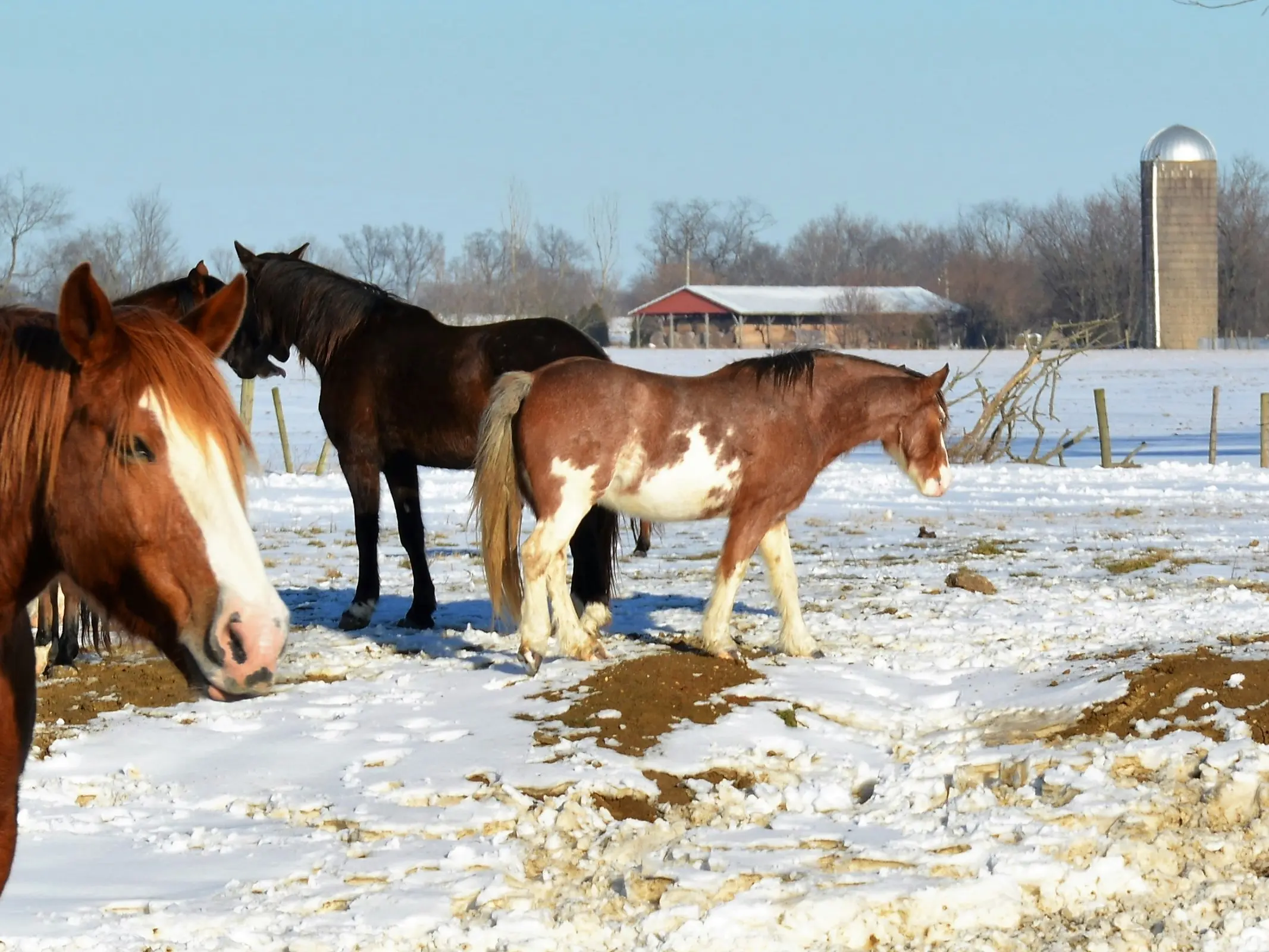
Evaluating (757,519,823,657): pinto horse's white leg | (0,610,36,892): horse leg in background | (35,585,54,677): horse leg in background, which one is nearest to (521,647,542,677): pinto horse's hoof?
(757,519,823,657): pinto horse's white leg

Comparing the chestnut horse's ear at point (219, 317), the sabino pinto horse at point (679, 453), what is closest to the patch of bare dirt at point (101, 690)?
the sabino pinto horse at point (679, 453)

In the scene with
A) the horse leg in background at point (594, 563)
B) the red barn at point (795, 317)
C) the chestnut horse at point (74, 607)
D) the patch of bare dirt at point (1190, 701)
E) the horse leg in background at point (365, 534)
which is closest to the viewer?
the patch of bare dirt at point (1190, 701)

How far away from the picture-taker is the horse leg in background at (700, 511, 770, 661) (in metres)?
7.12

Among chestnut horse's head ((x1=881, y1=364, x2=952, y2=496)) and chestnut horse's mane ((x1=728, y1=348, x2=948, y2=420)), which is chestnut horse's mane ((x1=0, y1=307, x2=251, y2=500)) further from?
chestnut horse's head ((x1=881, y1=364, x2=952, y2=496))

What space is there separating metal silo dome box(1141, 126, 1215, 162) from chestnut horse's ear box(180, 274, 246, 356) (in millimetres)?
62507

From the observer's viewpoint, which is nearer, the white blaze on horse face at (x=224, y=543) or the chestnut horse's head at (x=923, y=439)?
the white blaze on horse face at (x=224, y=543)

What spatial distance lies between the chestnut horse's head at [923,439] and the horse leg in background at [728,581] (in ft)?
2.98

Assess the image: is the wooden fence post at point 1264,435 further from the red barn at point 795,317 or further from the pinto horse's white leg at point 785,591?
the red barn at point 795,317

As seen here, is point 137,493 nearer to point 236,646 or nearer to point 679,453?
point 236,646

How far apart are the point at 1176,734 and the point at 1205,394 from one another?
3480 cm

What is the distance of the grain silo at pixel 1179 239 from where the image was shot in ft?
194

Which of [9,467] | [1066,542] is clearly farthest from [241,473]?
[1066,542]

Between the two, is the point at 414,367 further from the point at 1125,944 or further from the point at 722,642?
the point at 1125,944

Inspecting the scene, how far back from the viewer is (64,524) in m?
2.50
